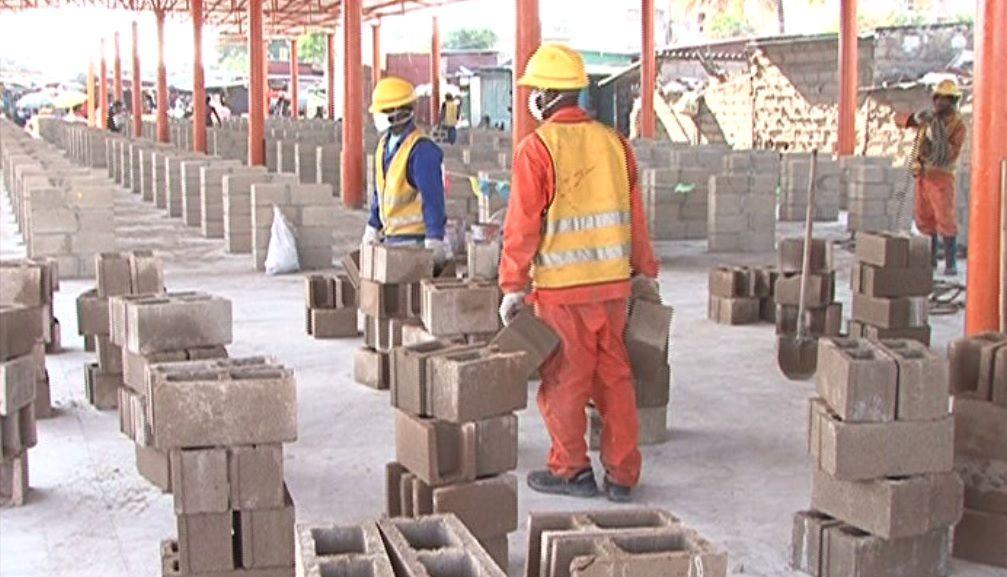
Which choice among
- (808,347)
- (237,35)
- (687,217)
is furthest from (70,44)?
(808,347)

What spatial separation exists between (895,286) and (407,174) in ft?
11.8

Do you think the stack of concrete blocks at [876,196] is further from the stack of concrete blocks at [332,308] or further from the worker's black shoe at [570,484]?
the worker's black shoe at [570,484]

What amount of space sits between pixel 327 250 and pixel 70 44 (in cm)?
8453

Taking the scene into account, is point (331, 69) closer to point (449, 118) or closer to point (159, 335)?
point (449, 118)

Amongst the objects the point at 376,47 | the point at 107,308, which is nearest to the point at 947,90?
the point at 107,308

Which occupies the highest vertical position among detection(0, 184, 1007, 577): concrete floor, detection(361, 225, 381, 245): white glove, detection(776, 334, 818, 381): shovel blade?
detection(361, 225, 381, 245): white glove

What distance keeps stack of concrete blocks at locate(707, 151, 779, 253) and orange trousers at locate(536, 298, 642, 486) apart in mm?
10550

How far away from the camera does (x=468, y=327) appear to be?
7848mm

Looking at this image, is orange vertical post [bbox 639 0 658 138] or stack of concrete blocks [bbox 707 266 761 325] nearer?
stack of concrete blocks [bbox 707 266 761 325]

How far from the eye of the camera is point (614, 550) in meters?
3.49

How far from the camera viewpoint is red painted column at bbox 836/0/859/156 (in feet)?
76.4

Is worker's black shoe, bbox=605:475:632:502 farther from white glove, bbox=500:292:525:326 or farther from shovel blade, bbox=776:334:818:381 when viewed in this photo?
shovel blade, bbox=776:334:818:381

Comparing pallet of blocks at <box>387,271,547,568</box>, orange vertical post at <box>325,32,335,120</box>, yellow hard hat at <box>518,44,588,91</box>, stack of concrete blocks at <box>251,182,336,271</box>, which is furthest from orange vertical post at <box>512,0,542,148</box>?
orange vertical post at <box>325,32,335,120</box>

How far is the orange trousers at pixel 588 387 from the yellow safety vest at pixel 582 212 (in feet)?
0.53
